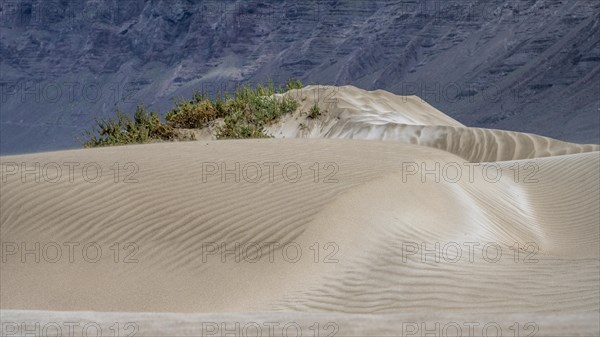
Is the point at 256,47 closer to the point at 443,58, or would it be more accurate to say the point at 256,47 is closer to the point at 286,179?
the point at 443,58

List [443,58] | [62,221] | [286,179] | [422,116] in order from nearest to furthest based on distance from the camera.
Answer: [62,221], [286,179], [422,116], [443,58]

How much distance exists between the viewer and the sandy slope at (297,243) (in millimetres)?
4902

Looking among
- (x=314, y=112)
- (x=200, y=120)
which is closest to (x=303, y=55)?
(x=314, y=112)

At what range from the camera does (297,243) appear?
254 inches

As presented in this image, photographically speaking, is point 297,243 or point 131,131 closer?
point 297,243

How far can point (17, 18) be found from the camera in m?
132

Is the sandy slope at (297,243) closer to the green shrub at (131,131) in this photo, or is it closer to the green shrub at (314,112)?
the green shrub at (131,131)

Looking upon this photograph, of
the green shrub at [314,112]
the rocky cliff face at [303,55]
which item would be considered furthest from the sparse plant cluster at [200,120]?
the rocky cliff face at [303,55]

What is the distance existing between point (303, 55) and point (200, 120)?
81976 mm

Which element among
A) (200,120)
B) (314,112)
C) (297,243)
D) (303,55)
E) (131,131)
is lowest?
(297,243)

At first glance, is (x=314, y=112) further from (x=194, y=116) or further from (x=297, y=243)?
(x=297, y=243)

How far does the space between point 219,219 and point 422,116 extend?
1475 centimetres

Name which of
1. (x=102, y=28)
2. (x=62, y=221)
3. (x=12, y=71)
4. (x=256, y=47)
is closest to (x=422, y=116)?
(x=62, y=221)

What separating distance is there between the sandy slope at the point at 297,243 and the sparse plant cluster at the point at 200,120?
6.08m
